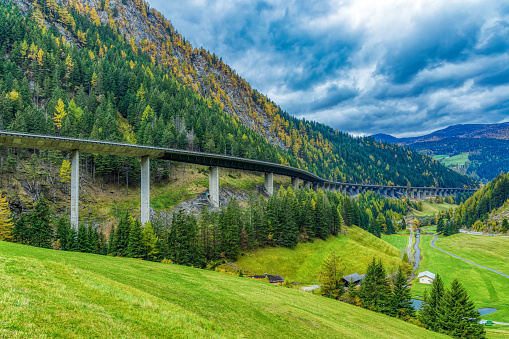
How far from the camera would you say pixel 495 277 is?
78812mm

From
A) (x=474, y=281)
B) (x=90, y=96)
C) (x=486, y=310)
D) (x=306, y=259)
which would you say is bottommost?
(x=486, y=310)

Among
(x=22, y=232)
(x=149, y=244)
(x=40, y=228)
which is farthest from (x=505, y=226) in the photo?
(x=22, y=232)

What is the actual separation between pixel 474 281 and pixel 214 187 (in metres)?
79.2

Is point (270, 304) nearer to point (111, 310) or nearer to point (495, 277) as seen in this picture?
point (111, 310)

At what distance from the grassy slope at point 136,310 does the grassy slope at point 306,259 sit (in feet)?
130

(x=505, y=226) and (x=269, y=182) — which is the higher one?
(x=269, y=182)

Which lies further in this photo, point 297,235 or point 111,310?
point 297,235

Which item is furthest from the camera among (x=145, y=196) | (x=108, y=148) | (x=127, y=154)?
(x=145, y=196)

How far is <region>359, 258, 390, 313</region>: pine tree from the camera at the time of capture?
49.5 meters

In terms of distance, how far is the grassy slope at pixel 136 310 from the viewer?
10.3 metres

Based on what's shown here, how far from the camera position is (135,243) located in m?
53.3

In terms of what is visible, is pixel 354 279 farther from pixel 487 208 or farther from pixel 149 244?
pixel 487 208

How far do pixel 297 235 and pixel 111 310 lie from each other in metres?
76.4

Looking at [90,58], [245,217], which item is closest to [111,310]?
[245,217]
